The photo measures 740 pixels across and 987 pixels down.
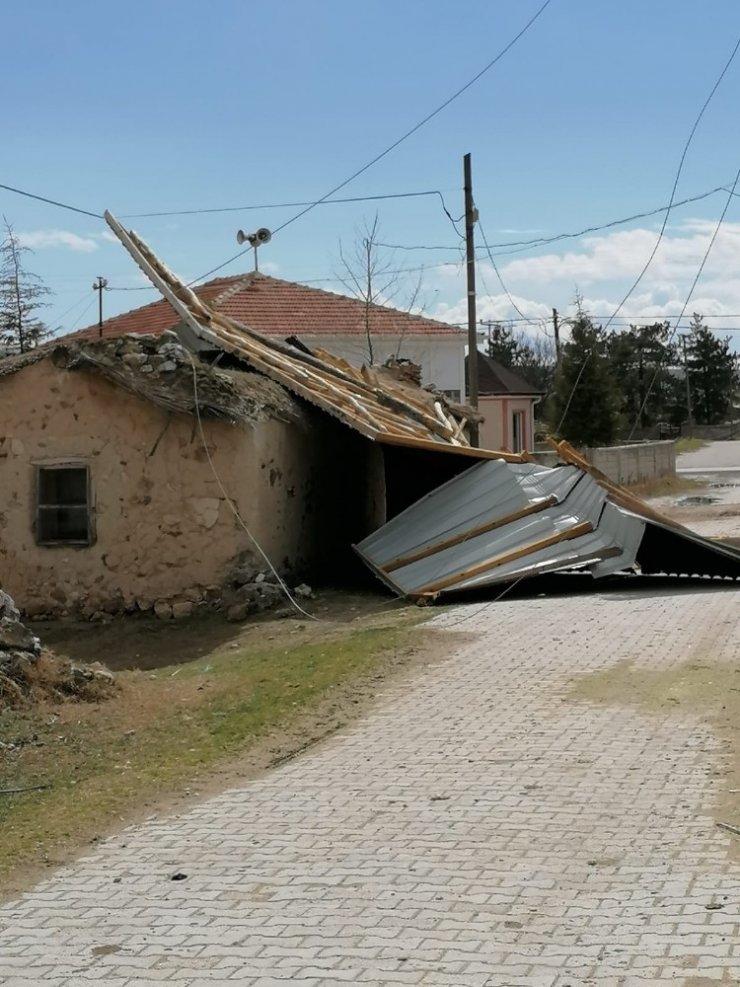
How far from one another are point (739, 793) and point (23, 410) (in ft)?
36.0

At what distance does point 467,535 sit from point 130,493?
4.11 metres

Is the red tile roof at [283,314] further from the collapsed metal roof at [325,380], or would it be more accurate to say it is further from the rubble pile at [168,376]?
the rubble pile at [168,376]

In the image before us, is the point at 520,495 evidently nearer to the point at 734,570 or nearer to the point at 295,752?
the point at 734,570

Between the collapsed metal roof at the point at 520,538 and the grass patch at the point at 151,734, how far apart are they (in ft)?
9.38

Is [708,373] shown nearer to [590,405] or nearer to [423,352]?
[590,405]

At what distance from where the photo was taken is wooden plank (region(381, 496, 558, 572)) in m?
14.8

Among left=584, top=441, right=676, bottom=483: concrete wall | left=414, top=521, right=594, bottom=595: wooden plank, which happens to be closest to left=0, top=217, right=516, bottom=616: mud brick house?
left=414, top=521, right=594, bottom=595: wooden plank

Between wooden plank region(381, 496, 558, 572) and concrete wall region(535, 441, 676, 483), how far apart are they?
19.6 meters

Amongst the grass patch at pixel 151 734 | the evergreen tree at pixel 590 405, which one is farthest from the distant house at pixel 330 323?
the grass patch at pixel 151 734

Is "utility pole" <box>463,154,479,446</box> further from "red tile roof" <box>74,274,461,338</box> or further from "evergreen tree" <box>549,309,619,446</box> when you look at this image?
"evergreen tree" <box>549,309,619,446</box>

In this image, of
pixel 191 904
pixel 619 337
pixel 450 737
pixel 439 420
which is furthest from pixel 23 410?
pixel 619 337

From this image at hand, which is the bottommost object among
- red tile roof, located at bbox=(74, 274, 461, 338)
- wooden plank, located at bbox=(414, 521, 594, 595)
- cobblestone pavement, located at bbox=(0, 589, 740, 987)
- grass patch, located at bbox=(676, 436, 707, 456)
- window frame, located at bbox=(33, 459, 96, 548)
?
cobblestone pavement, located at bbox=(0, 589, 740, 987)

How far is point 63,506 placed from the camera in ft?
49.8

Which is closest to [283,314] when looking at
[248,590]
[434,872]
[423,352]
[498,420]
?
[423,352]
